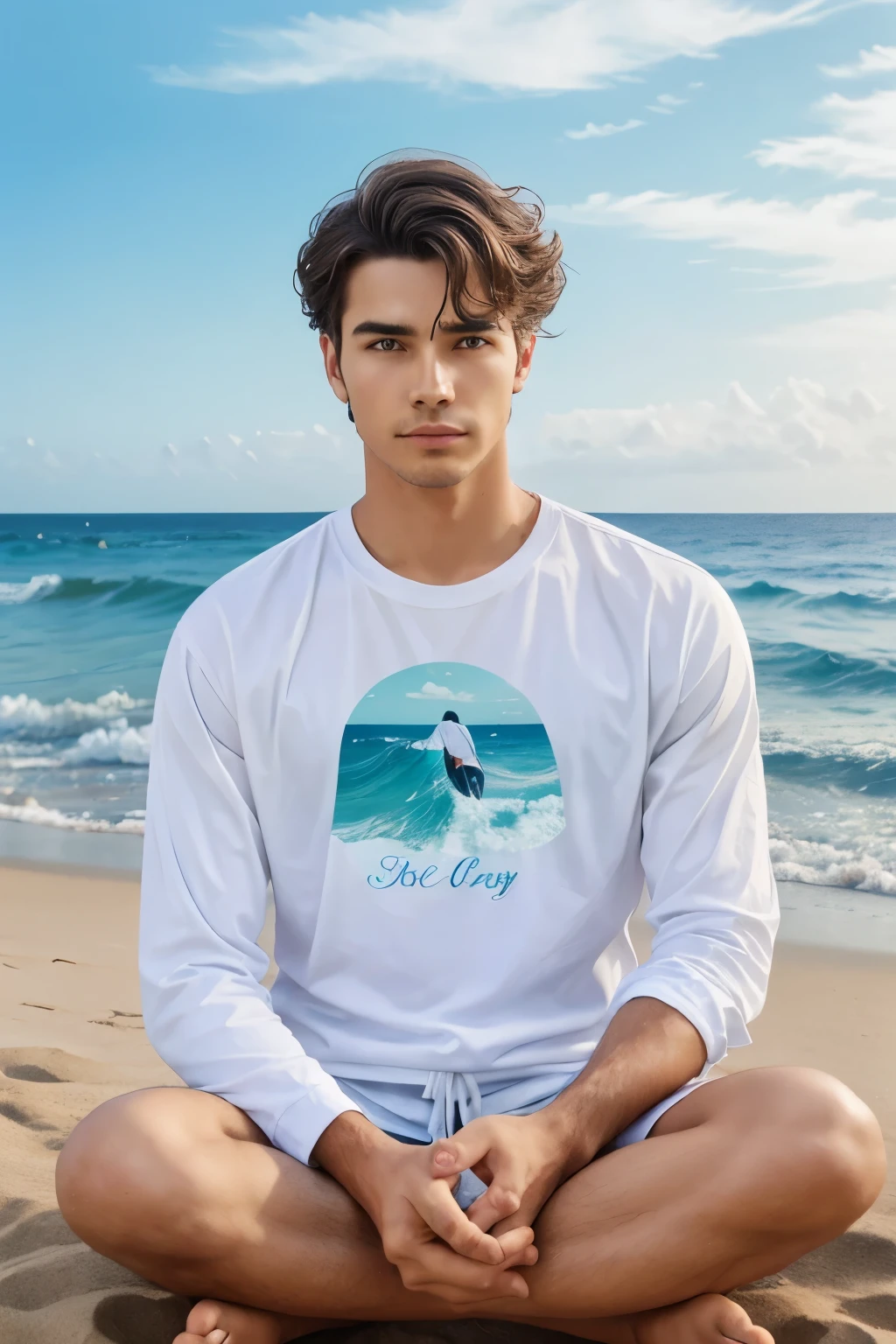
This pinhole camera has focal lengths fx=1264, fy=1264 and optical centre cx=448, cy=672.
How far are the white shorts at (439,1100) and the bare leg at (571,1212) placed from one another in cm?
22

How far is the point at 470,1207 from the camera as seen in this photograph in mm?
1854

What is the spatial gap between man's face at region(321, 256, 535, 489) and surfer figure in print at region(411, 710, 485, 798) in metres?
0.44

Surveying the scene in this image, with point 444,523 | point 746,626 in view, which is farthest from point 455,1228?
point 746,626

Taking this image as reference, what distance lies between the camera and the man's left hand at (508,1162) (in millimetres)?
1816

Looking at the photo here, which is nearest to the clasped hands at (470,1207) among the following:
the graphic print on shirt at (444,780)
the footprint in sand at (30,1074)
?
the graphic print on shirt at (444,780)

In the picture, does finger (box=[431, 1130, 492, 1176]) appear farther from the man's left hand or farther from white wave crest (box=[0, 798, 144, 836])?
white wave crest (box=[0, 798, 144, 836])

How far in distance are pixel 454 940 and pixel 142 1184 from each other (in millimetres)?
654

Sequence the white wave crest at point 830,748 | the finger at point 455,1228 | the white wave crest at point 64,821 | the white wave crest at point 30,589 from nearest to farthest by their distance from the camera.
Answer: the finger at point 455,1228, the white wave crest at point 64,821, the white wave crest at point 830,748, the white wave crest at point 30,589

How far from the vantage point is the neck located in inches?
94.3

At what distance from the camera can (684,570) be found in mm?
2359

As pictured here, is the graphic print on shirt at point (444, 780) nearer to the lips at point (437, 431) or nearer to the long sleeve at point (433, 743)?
the long sleeve at point (433, 743)

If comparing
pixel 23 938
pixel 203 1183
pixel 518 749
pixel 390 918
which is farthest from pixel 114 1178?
pixel 23 938

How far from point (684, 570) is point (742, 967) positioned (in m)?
0.73

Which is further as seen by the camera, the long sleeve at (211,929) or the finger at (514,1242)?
the long sleeve at (211,929)
